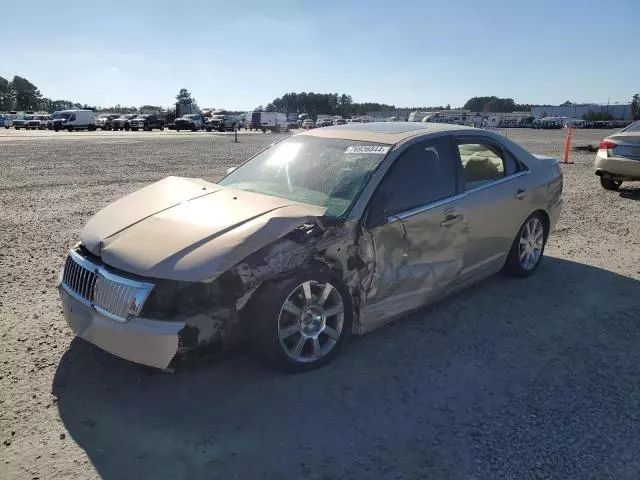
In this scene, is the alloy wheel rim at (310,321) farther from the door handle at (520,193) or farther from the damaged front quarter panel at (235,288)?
the door handle at (520,193)

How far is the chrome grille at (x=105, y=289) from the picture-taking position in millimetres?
3088

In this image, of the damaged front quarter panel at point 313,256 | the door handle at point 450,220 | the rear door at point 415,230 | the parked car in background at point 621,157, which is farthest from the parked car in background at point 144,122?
the damaged front quarter panel at point 313,256

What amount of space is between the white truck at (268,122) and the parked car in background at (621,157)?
5067 centimetres

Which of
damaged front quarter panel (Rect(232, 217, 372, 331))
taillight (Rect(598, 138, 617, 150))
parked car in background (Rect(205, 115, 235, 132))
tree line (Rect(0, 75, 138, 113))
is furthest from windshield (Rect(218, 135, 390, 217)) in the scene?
tree line (Rect(0, 75, 138, 113))

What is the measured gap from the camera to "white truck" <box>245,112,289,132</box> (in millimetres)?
60094

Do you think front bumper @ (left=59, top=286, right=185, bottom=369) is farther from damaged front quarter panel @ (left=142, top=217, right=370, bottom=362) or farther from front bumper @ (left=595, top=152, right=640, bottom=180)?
front bumper @ (left=595, top=152, right=640, bottom=180)

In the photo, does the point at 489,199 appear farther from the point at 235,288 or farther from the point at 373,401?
the point at 235,288

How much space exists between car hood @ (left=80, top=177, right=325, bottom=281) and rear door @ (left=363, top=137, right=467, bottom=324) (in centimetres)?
57

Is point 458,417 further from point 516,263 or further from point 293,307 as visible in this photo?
point 516,263

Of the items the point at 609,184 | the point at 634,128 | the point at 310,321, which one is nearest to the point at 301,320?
the point at 310,321

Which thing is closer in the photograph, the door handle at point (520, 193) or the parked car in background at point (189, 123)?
the door handle at point (520, 193)

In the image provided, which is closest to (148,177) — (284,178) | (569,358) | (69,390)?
(284,178)

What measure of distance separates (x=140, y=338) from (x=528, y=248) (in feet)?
13.1

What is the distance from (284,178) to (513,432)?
2524mm
